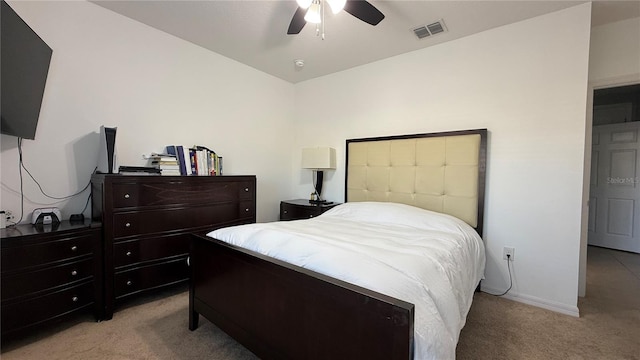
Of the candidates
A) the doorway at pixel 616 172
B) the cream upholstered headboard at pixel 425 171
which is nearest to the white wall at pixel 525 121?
the cream upholstered headboard at pixel 425 171

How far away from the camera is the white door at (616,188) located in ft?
12.9

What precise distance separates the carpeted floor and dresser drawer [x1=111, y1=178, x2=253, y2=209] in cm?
88

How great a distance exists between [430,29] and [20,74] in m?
3.19

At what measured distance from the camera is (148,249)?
223 cm

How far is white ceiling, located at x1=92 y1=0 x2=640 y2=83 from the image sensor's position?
220 centimetres

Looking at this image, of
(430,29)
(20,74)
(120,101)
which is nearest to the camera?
(20,74)

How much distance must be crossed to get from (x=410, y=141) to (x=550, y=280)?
1755 millimetres

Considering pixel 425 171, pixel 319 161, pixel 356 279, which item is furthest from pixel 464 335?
pixel 319 161

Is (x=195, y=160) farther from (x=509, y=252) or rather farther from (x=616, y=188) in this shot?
(x=616, y=188)

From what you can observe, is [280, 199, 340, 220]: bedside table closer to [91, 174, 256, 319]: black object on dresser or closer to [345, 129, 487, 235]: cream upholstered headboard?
[345, 129, 487, 235]: cream upholstered headboard

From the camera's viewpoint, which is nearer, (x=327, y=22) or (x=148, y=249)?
(x=148, y=249)

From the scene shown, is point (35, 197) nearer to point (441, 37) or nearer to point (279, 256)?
point (279, 256)

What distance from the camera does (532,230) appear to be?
2381 mm

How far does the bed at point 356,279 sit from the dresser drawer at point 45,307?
2.63ft
